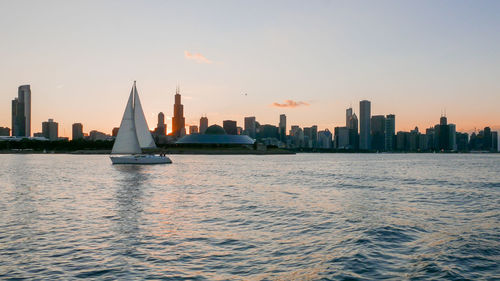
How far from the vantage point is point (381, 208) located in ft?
98.9

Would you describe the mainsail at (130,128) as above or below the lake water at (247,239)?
above

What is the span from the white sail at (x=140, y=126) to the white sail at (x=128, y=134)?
84.5 inches

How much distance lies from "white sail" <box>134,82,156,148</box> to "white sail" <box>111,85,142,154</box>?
2.15 metres

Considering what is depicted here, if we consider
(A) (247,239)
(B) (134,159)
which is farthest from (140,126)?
(A) (247,239)

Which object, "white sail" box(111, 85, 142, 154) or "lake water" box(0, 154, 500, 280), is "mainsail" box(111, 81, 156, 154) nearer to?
"white sail" box(111, 85, 142, 154)

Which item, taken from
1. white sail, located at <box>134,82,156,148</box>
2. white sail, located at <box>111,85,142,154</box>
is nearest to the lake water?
white sail, located at <box>111,85,142,154</box>

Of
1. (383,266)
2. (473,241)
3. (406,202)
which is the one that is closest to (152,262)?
(383,266)

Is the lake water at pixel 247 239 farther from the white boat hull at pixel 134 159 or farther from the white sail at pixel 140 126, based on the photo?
the white boat hull at pixel 134 159

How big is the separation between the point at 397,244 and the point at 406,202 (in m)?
16.9

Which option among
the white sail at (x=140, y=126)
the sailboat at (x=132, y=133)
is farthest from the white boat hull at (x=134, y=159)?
the white sail at (x=140, y=126)

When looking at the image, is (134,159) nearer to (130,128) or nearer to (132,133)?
(132,133)

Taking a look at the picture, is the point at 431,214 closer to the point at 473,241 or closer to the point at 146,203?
the point at 473,241

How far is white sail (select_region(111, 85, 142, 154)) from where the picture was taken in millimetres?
85125

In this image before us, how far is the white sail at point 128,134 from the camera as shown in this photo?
85125 millimetres
